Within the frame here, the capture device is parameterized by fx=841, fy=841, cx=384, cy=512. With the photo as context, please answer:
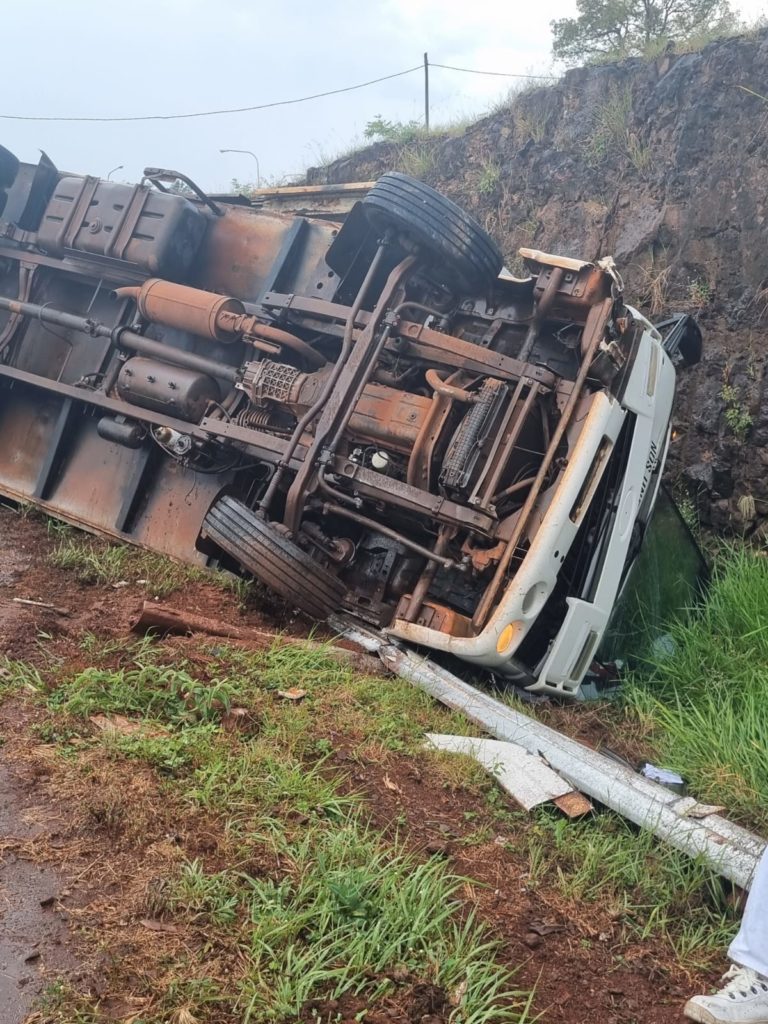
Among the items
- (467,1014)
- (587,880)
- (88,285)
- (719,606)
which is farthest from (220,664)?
(88,285)

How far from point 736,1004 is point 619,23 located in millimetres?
11974

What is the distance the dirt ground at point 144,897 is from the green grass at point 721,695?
3.51 feet

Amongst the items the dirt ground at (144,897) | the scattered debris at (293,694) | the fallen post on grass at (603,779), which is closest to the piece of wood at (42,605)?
the dirt ground at (144,897)

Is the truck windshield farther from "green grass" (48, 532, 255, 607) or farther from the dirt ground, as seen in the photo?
the dirt ground

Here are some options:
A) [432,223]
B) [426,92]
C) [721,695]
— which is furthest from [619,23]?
[721,695]

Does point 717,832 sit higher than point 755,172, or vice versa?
point 755,172

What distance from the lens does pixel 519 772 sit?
2.92 metres

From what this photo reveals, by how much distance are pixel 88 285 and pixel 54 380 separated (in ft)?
2.36

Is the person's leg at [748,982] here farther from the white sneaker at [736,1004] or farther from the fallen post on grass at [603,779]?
the fallen post on grass at [603,779]

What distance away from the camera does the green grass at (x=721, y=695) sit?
3146 mm

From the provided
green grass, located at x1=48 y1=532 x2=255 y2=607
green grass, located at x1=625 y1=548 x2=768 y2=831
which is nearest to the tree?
green grass, located at x1=625 y1=548 x2=768 y2=831

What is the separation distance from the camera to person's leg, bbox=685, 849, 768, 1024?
6.38ft

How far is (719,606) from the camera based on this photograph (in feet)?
15.5

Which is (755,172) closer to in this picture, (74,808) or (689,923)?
(689,923)
